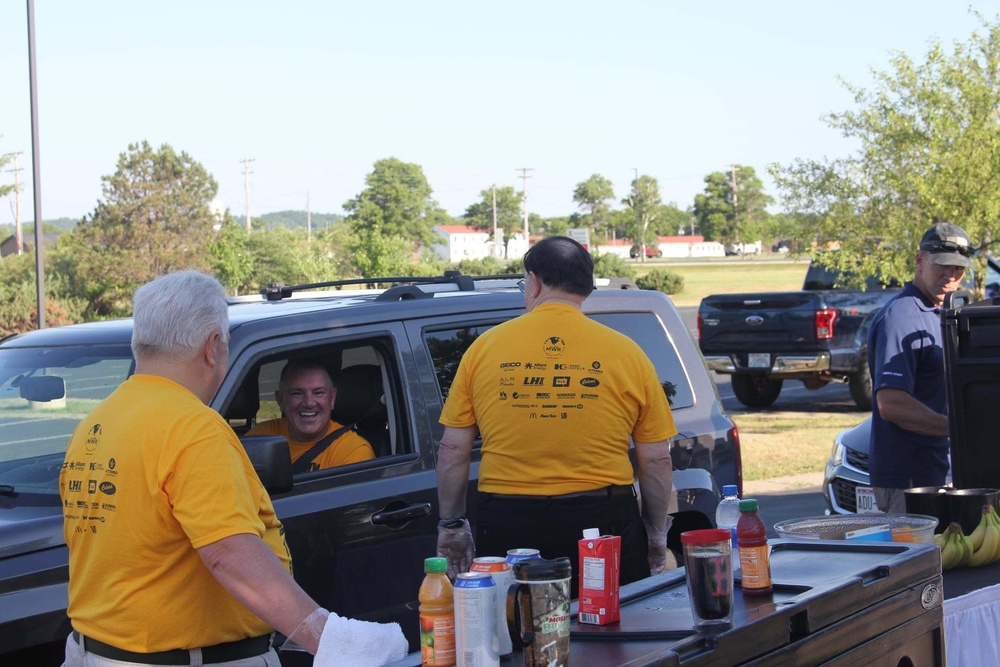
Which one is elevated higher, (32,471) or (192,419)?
(192,419)

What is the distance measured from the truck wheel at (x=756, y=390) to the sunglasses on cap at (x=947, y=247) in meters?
12.3

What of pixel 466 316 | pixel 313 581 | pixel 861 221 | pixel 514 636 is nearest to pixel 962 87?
pixel 861 221

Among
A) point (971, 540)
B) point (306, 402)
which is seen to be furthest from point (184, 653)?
point (971, 540)

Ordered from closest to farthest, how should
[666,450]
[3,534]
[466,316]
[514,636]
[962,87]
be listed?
1. [514,636]
2. [3,534]
3. [666,450]
4. [466,316]
5. [962,87]

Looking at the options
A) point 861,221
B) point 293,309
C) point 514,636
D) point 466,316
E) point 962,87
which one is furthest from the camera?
point 861,221

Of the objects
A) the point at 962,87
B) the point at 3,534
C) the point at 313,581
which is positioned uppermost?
the point at 962,87

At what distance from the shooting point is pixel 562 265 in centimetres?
429

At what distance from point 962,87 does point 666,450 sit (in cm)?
1022

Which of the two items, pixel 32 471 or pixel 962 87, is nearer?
pixel 32 471

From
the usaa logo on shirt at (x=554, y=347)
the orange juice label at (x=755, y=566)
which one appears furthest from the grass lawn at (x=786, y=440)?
the orange juice label at (x=755, y=566)

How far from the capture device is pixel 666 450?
4.41 meters

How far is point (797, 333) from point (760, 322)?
53cm

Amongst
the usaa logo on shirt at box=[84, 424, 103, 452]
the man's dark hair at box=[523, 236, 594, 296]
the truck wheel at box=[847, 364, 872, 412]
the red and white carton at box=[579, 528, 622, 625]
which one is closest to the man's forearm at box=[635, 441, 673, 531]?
the man's dark hair at box=[523, 236, 594, 296]

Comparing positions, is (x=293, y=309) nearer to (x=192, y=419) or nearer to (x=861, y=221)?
(x=192, y=419)
